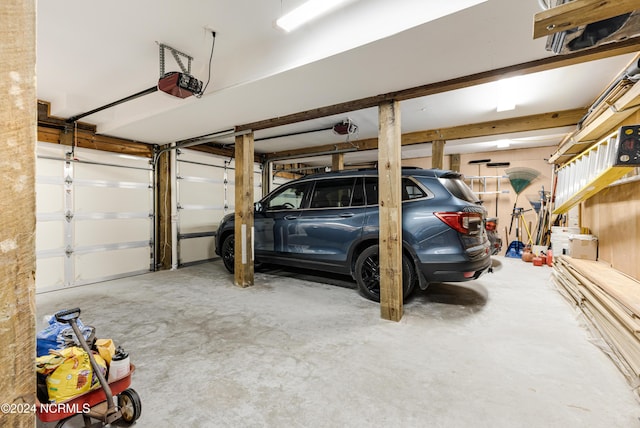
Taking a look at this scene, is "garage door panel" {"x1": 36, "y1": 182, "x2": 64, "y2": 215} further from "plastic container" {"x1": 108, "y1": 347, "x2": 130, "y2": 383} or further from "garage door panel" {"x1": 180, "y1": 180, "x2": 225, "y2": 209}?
"plastic container" {"x1": 108, "y1": 347, "x2": 130, "y2": 383}

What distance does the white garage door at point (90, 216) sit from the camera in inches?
159

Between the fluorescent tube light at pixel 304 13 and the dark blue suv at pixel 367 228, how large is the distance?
6.36 feet

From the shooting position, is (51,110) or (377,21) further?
(51,110)

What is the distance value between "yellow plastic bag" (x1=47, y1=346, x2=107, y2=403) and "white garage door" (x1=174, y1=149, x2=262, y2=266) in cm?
442

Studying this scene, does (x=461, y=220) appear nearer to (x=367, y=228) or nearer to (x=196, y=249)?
(x=367, y=228)

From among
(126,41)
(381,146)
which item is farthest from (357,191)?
(126,41)

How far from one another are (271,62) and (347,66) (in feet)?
2.26

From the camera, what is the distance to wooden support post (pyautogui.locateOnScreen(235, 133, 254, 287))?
402cm

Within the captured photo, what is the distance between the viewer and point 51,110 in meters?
3.90

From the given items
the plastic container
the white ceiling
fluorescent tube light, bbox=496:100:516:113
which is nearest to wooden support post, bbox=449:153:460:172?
the white ceiling

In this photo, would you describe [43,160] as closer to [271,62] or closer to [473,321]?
[271,62]

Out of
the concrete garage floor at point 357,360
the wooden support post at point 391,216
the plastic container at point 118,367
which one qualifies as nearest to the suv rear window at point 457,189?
the wooden support post at point 391,216

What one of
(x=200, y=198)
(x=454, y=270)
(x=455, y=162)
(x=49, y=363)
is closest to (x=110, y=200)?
(x=200, y=198)

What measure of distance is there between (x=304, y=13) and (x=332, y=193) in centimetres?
225
